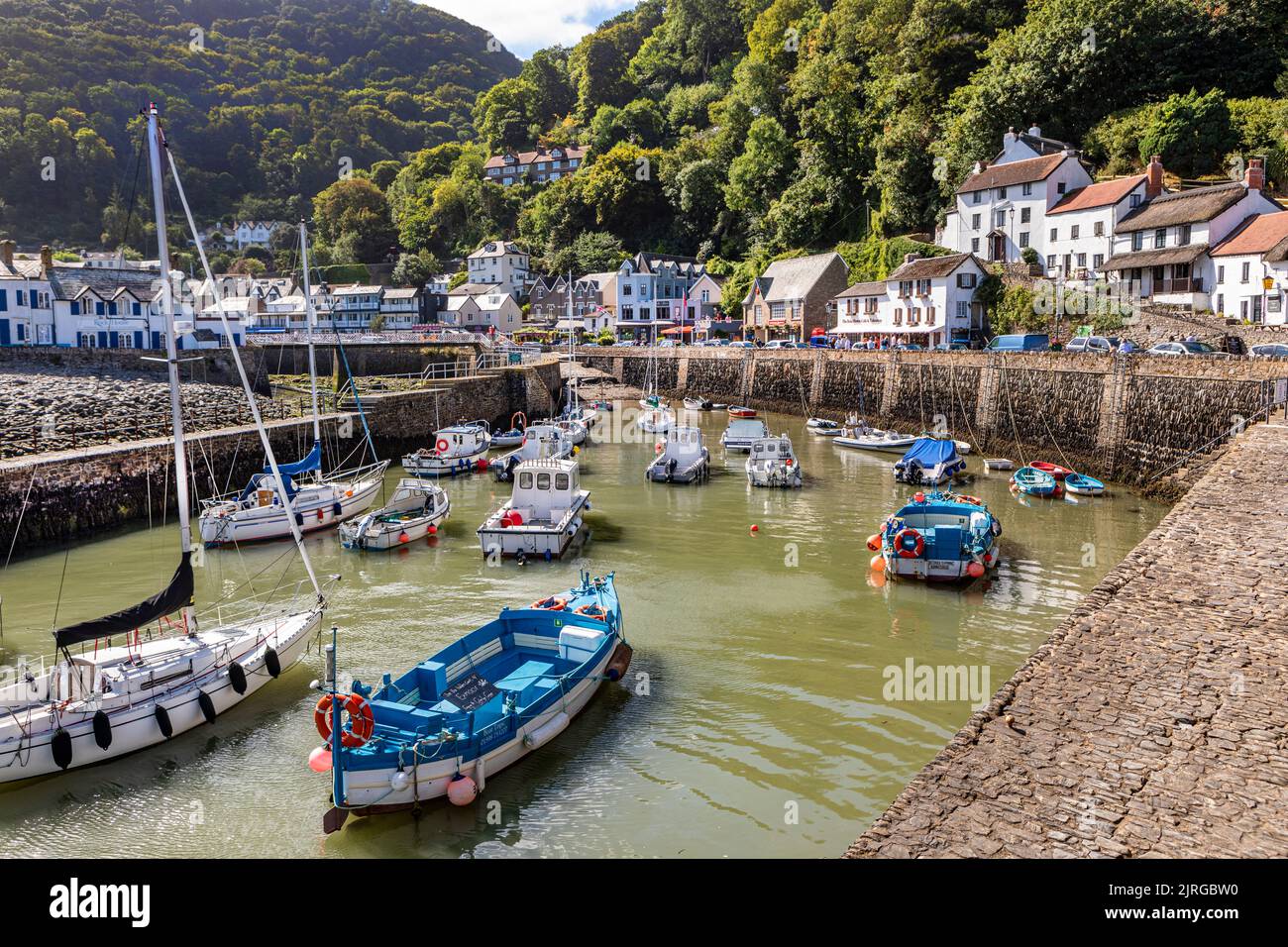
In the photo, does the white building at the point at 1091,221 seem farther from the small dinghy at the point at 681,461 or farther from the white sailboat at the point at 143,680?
the white sailboat at the point at 143,680

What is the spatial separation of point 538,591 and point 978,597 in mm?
10625

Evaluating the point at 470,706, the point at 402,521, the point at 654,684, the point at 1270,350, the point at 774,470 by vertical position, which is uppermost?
the point at 1270,350

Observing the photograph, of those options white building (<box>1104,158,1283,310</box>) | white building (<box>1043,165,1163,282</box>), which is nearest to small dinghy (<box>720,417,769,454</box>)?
white building (<box>1043,165,1163,282</box>)

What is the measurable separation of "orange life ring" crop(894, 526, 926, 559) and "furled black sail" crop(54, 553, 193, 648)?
1569 centimetres

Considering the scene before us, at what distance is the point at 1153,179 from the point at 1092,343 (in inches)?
636

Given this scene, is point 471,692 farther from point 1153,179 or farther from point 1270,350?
point 1153,179

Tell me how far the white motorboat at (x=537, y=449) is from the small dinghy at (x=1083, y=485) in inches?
759

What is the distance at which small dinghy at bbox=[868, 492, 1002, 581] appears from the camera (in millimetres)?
22094

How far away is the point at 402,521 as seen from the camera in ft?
89.4

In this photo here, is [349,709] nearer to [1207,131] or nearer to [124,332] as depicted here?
[124,332]

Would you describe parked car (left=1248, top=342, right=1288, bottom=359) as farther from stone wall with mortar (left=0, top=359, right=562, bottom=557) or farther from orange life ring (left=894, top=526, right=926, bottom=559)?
stone wall with mortar (left=0, top=359, right=562, bottom=557)

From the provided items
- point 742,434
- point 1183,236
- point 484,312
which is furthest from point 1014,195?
point 484,312

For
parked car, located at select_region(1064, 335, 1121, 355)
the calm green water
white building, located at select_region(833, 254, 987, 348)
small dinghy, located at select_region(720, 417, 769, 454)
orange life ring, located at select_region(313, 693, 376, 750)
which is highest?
white building, located at select_region(833, 254, 987, 348)

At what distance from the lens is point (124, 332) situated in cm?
5678
